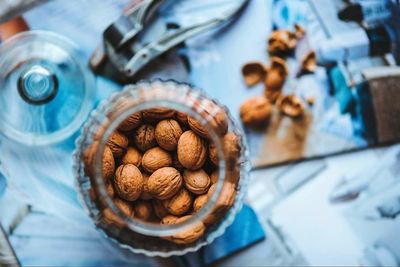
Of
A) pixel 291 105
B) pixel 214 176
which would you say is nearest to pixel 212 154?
pixel 214 176

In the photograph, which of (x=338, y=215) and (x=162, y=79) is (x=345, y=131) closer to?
(x=338, y=215)

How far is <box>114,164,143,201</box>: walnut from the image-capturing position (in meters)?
0.49

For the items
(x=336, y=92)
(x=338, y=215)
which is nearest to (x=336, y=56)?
(x=336, y=92)

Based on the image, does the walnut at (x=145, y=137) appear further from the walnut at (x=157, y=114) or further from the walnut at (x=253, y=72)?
the walnut at (x=253, y=72)

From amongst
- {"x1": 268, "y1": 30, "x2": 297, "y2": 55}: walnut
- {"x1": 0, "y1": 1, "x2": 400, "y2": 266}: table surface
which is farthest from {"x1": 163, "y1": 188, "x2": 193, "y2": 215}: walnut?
{"x1": 268, "y1": 30, "x2": 297, "y2": 55}: walnut

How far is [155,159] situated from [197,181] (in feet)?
A: 0.16

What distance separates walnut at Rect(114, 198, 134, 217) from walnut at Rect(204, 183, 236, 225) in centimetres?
7

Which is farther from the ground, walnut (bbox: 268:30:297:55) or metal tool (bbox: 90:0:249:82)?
metal tool (bbox: 90:0:249:82)

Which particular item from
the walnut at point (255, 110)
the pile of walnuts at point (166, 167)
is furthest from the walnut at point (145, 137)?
the walnut at point (255, 110)

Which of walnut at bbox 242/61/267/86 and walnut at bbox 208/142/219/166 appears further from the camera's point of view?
walnut at bbox 242/61/267/86

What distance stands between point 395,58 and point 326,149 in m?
0.14

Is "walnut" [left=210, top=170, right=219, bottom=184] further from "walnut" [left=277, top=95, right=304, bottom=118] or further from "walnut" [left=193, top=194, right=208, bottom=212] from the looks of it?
"walnut" [left=277, top=95, right=304, bottom=118]

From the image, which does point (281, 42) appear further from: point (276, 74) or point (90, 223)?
point (90, 223)

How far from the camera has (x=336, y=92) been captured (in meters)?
0.60
